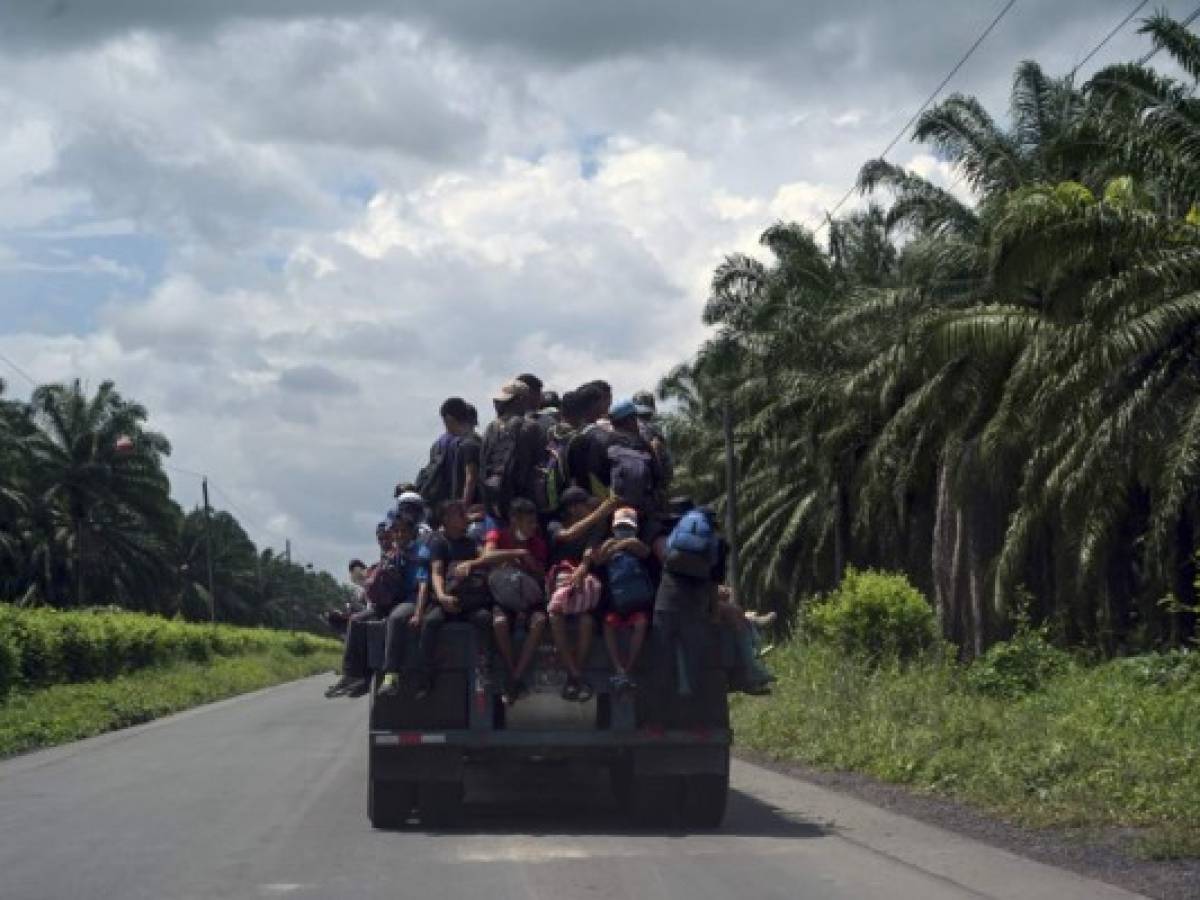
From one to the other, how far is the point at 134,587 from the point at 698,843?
5656cm

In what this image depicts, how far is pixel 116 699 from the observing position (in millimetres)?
31750

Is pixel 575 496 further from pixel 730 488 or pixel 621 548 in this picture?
pixel 730 488

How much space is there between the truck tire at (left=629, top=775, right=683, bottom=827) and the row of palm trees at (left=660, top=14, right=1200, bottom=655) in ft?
33.9

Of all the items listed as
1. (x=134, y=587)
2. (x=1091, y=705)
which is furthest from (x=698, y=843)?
(x=134, y=587)

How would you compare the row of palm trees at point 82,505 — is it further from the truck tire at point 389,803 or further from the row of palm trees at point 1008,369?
the truck tire at point 389,803

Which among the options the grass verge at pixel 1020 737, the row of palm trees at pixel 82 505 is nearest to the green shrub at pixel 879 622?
the grass verge at pixel 1020 737

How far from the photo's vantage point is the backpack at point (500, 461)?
1205cm

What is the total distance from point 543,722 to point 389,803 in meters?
1.24

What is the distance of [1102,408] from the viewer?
71.2ft

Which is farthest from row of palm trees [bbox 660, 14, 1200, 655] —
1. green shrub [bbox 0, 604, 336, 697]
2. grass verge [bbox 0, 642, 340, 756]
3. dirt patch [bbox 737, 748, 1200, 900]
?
green shrub [bbox 0, 604, 336, 697]

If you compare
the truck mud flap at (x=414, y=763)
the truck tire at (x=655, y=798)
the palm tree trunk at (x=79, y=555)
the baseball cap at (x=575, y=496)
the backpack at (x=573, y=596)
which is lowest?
the truck tire at (x=655, y=798)

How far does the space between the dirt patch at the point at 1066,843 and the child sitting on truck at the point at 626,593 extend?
2668 mm

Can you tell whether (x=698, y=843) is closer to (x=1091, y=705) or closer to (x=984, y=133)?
(x=1091, y=705)

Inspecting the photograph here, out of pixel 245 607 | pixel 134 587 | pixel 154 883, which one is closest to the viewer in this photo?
pixel 154 883
